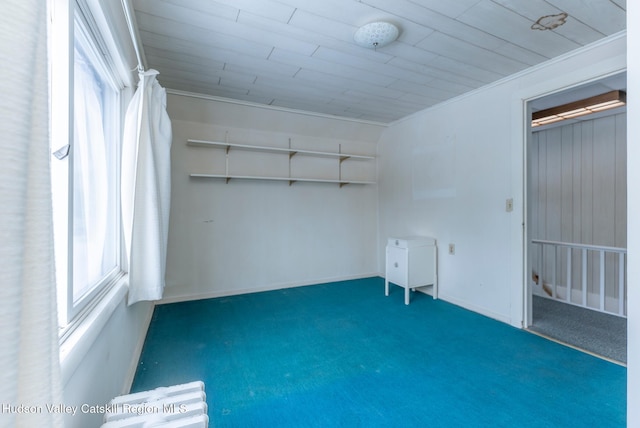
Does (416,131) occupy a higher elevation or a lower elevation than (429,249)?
higher

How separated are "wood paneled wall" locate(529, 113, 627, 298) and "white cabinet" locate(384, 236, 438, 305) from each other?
4.34 ft

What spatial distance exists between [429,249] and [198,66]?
3076 millimetres

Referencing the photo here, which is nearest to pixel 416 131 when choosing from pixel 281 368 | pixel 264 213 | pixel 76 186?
pixel 264 213

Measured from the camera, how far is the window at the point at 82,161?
1.02 m

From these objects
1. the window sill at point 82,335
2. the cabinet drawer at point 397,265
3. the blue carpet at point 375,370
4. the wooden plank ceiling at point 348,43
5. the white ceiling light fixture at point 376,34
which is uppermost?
the wooden plank ceiling at point 348,43

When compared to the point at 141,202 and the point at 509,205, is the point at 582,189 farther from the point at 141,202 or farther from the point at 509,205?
the point at 141,202

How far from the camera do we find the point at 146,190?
185 centimetres

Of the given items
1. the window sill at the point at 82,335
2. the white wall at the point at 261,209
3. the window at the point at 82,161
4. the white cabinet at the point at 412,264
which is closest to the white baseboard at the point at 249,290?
the white wall at the point at 261,209

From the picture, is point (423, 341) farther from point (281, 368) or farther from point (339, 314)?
point (281, 368)

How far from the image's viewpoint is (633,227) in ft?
2.45

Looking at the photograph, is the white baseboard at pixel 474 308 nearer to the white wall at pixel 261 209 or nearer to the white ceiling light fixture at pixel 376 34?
the white wall at pixel 261 209

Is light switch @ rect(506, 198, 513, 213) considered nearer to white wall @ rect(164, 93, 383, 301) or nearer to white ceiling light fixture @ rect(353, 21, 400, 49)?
white ceiling light fixture @ rect(353, 21, 400, 49)

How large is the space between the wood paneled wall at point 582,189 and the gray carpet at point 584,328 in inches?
40.4

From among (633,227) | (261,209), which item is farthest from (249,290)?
(633,227)
